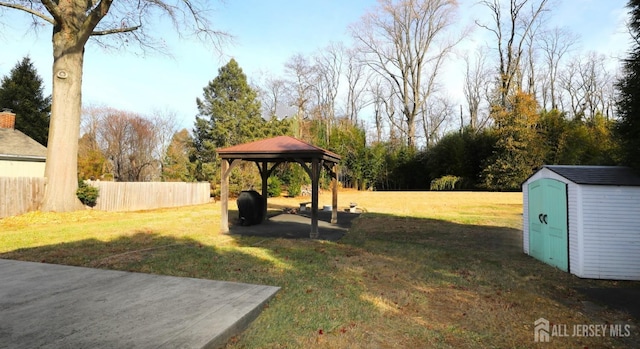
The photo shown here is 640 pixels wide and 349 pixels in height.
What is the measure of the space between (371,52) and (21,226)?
32687 mm

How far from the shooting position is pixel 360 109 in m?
38.4

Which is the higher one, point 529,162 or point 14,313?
point 529,162

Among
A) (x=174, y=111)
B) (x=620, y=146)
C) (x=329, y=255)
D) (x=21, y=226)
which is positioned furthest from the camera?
(x=174, y=111)

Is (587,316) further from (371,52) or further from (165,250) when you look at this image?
(371,52)

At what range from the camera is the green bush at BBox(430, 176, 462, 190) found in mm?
26719

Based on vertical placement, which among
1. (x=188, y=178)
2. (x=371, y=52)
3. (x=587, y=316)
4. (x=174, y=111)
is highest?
(x=371, y=52)

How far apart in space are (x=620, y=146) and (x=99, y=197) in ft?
57.4

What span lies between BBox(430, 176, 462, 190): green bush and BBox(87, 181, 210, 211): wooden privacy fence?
17.9m

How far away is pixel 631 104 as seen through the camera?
5723mm

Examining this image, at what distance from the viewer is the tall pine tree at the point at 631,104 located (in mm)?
5574

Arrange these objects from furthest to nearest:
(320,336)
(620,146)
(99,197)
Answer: (99,197) < (620,146) < (320,336)

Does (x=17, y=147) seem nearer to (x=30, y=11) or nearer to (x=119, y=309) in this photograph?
(x=30, y=11)

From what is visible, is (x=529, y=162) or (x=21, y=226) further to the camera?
(x=529, y=162)

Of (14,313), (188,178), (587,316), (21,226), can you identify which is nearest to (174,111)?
(188,178)
